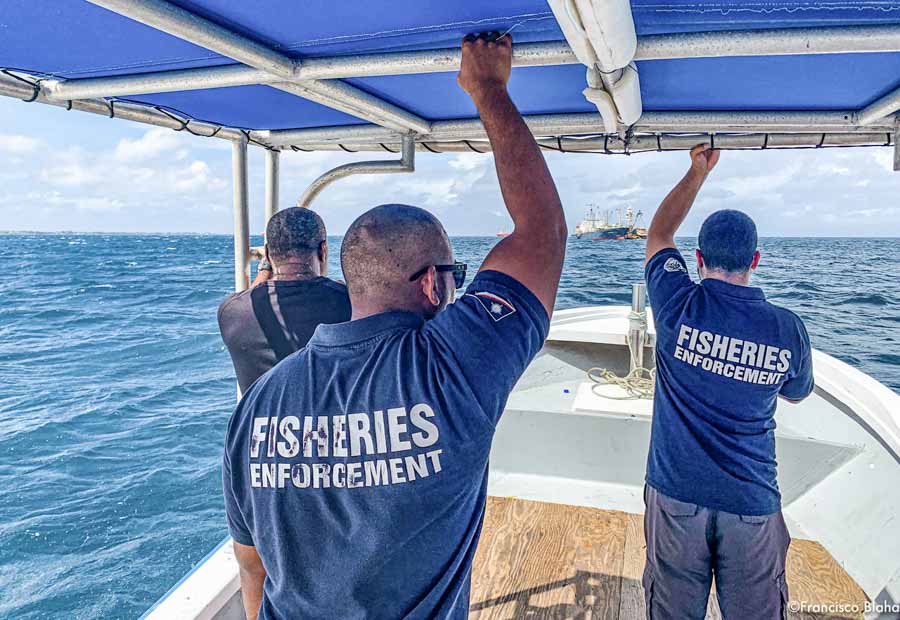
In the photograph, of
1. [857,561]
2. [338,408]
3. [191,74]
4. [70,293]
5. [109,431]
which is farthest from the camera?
[70,293]

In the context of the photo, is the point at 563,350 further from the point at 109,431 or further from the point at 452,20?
the point at 109,431

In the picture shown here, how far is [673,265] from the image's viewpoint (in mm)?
1910

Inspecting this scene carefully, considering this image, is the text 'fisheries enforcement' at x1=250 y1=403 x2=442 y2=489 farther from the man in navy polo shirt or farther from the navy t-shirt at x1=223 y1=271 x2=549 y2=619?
the man in navy polo shirt

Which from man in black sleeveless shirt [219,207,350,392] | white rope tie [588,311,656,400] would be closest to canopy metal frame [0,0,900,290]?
man in black sleeveless shirt [219,207,350,392]

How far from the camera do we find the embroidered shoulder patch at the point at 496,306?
32.4 inches

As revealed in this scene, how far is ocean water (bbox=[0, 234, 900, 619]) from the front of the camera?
16.8ft

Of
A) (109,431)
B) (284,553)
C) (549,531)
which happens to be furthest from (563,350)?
(109,431)

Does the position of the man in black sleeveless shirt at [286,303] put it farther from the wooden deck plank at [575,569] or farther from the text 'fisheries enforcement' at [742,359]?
the wooden deck plank at [575,569]

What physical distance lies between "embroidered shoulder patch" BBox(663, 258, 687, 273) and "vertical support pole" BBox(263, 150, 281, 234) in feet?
5.28

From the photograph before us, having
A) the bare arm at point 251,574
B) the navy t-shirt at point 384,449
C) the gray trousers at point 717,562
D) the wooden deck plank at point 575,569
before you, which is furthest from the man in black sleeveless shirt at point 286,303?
the wooden deck plank at point 575,569

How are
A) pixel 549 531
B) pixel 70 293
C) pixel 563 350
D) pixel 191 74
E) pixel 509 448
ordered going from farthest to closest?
pixel 70 293
pixel 563 350
pixel 509 448
pixel 549 531
pixel 191 74

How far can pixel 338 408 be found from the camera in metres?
0.84

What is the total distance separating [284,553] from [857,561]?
2.70 metres

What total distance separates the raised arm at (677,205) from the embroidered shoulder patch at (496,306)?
1.32m
